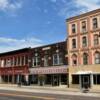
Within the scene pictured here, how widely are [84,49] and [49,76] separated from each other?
11.8m

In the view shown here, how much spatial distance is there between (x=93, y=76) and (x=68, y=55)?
24.8 feet

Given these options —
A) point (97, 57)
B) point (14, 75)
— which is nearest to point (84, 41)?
point (97, 57)

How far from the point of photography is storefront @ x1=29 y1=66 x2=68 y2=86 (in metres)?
60.9

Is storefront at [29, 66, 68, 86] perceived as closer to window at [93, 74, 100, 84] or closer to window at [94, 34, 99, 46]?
window at [93, 74, 100, 84]

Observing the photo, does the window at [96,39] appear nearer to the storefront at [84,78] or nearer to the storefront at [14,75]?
the storefront at [84,78]

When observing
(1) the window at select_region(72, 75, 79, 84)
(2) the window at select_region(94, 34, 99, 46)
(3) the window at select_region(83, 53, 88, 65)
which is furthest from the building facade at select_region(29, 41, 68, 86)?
(2) the window at select_region(94, 34, 99, 46)

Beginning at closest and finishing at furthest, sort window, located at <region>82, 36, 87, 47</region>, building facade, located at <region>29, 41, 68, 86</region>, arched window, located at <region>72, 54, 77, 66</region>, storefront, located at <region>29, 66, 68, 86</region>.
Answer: window, located at <region>82, 36, 87, 47</region>, arched window, located at <region>72, 54, 77, 66</region>, storefront, located at <region>29, 66, 68, 86</region>, building facade, located at <region>29, 41, 68, 86</region>

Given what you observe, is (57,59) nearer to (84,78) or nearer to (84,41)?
(84,41)

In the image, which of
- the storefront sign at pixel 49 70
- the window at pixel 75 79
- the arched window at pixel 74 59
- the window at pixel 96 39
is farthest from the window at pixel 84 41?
the storefront sign at pixel 49 70

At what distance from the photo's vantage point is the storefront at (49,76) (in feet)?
200

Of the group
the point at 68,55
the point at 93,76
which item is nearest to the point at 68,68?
the point at 68,55

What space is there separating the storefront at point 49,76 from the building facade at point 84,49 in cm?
254

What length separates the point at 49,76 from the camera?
6494 centimetres

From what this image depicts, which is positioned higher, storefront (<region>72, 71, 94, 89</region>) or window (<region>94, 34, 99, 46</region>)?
window (<region>94, 34, 99, 46</region>)
